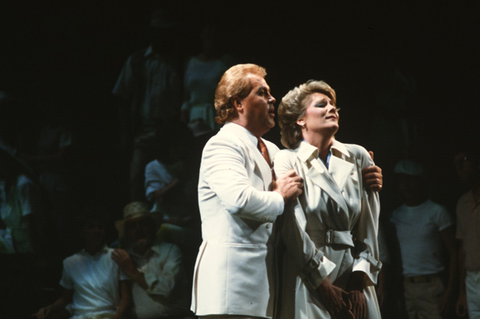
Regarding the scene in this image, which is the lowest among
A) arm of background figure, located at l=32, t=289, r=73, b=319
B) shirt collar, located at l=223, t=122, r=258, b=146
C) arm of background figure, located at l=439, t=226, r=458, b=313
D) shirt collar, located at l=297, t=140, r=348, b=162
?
arm of background figure, located at l=32, t=289, r=73, b=319

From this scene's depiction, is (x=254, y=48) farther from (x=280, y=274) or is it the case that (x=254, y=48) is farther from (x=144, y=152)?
(x=280, y=274)

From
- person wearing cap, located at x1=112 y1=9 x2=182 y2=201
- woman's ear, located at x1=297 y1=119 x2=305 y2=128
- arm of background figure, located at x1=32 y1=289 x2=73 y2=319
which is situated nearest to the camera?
woman's ear, located at x1=297 y1=119 x2=305 y2=128

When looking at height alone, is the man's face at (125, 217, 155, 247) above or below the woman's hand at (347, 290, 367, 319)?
above

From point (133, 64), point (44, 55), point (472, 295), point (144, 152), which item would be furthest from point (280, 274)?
point (44, 55)

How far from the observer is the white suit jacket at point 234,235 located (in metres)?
2.45

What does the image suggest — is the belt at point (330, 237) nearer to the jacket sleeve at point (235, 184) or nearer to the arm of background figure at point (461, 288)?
the jacket sleeve at point (235, 184)

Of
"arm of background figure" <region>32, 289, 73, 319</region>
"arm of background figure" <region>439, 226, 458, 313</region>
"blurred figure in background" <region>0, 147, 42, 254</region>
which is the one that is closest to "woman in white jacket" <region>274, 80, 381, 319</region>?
"arm of background figure" <region>439, 226, 458, 313</region>

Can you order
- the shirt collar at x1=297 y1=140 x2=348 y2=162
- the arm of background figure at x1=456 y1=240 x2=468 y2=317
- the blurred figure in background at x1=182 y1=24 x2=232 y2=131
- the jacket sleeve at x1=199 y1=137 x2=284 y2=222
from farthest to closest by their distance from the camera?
the blurred figure in background at x1=182 y1=24 x2=232 y2=131 < the arm of background figure at x1=456 y1=240 x2=468 y2=317 < the shirt collar at x1=297 y1=140 x2=348 y2=162 < the jacket sleeve at x1=199 y1=137 x2=284 y2=222

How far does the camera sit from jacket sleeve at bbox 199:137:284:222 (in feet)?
7.97

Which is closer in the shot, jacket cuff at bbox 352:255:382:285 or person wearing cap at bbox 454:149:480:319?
jacket cuff at bbox 352:255:382:285

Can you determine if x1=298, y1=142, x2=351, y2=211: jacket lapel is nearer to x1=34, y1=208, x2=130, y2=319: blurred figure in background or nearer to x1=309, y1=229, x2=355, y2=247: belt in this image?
x1=309, y1=229, x2=355, y2=247: belt

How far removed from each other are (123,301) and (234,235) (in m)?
2.45

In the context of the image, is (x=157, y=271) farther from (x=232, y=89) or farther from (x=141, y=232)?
(x=232, y=89)

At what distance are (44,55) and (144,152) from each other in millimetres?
1449
